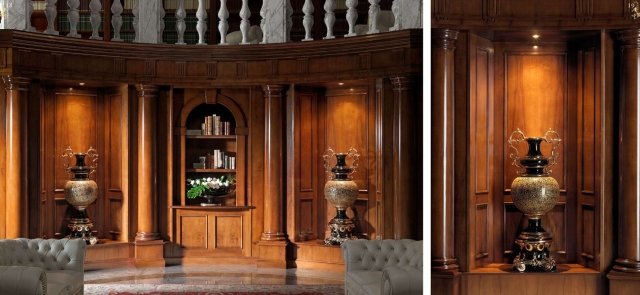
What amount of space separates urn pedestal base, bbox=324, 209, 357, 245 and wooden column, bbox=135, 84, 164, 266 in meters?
1.26

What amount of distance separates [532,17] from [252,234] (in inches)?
129

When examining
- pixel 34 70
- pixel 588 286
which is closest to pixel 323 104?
pixel 34 70

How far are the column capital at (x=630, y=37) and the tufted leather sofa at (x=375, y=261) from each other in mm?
1377

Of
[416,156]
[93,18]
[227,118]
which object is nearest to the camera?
[416,156]

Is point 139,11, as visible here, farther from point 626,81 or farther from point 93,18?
point 626,81

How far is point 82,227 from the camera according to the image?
237 inches

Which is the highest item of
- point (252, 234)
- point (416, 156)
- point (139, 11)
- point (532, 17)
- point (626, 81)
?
point (139, 11)

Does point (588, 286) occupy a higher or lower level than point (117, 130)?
lower

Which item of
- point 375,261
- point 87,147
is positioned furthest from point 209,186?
point 375,261

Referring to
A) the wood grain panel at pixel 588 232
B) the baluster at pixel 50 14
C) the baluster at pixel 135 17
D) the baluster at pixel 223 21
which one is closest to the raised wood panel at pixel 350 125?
the baluster at pixel 223 21

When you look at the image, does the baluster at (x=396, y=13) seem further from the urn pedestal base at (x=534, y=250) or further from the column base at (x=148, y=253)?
the column base at (x=148, y=253)

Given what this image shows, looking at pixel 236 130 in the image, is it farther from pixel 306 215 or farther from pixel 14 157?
pixel 14 157

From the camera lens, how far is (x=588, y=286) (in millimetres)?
3799

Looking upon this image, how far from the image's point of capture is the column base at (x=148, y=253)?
6100 millimetres
